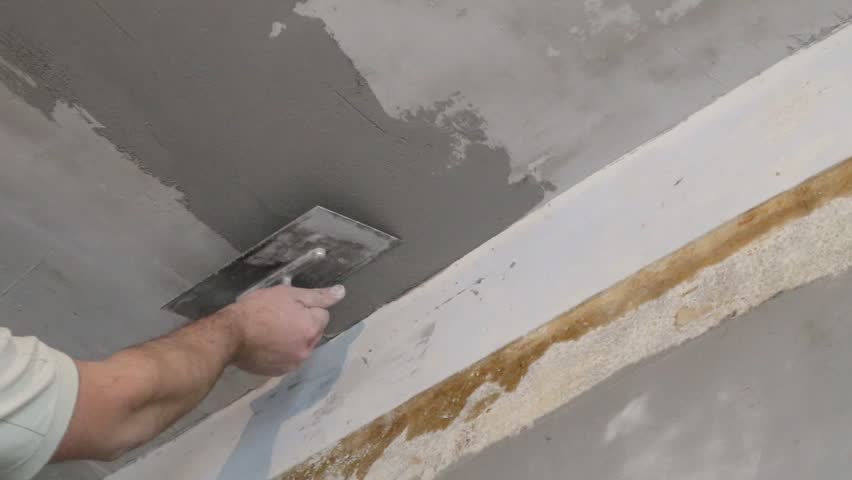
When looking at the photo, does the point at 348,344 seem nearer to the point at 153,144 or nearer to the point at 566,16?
the point at 153,144

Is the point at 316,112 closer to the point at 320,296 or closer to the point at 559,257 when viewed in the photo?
the point at 320,296

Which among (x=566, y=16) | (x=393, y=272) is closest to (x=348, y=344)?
(x=393, y=272)

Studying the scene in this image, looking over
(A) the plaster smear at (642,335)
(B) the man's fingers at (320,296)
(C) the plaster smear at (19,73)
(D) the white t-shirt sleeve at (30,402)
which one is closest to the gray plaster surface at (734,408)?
(A) the plaster smear at (642,335)

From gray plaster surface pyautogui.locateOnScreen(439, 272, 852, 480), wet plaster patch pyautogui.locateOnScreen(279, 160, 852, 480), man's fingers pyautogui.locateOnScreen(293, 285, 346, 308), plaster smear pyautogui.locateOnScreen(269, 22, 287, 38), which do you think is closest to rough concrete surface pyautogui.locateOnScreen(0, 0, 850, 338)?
plaster smear pyautogui.locateOnScreen(269, 22, 287, 38)

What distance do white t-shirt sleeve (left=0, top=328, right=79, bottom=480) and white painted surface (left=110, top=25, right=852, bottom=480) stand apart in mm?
616

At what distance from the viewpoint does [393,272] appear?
156cm

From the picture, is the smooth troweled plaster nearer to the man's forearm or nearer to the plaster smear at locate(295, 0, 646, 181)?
the plaster smear at locate(295, 0, 646, 181)

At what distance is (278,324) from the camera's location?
1.40 m

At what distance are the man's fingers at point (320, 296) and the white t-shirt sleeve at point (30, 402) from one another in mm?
499

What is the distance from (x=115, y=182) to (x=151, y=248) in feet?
0.55

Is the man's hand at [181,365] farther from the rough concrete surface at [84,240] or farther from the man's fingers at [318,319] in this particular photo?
the rough concrete surface at [84,240]

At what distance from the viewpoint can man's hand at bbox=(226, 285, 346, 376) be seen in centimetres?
140

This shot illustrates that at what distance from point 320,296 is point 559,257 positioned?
0.47m

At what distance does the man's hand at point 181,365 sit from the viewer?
107cm
